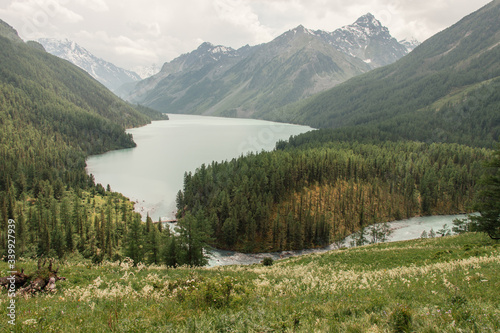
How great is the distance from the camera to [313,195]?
115 metres

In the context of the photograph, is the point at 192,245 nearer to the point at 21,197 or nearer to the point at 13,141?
the point at 21,197

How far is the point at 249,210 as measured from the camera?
3875 inches

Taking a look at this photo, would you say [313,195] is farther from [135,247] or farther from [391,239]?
[135,247]

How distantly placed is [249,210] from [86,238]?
4796 cm

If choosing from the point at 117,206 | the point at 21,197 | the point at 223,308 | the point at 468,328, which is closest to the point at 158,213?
the point at 117,206

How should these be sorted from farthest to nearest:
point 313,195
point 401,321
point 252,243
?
point 313,195
point 252,243
point 401,321

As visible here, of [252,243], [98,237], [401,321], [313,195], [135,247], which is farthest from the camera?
[313,195]

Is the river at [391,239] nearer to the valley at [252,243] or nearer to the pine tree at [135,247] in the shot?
the valley at [252,243]

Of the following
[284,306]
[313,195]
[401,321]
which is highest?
[401,321]

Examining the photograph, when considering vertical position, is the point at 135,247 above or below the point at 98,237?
above

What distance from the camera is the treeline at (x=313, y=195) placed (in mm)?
92250

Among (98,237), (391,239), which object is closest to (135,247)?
(98,237)

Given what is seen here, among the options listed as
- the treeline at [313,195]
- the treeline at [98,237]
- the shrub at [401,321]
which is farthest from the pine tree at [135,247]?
the shrub at [401,321]

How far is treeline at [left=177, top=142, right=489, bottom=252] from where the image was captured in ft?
303
